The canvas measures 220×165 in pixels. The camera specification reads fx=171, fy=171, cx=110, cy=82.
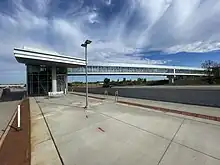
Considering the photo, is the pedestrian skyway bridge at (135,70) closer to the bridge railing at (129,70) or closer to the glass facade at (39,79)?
the bridge railing at (129,70)

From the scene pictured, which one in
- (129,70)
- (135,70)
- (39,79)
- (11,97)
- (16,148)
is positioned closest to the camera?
(16,148)

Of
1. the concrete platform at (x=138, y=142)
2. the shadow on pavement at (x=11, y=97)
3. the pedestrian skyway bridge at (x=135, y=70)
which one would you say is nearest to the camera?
the concrete platform at (x=138, y=142)

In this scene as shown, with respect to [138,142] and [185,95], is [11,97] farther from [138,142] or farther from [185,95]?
[138,142]

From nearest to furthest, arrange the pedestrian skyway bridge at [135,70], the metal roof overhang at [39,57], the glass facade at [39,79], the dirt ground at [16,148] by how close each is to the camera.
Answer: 1. the dirt ground at [16,148]
2. the metal roof overhang at [39,57]
3. the glass facade at [39,79]
4. the pedestrian skyway bridge at [135,70]

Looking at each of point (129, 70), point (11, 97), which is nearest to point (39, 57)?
point (11, 97)

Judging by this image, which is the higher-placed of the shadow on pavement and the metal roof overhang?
the metal roof overhang

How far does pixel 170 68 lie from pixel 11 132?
93821 millimetres

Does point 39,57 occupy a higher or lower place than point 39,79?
higher

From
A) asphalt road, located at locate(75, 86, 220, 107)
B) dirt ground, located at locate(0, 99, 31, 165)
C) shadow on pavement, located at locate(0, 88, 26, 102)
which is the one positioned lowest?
shadow on pavement, located at locate(0, 88, 26, 102)

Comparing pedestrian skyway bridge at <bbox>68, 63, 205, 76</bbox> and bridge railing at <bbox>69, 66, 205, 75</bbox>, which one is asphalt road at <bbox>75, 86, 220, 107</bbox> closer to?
pedestrian skyway bridge at <bbox>68, 63, 205, 76</bbox>

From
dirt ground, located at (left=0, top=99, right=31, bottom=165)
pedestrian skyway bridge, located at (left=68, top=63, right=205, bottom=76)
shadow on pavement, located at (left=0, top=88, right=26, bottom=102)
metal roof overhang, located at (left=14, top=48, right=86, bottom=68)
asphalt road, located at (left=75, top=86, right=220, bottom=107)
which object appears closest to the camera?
dirt ground, located at (left=0, top=99, right=31, bottom=165)

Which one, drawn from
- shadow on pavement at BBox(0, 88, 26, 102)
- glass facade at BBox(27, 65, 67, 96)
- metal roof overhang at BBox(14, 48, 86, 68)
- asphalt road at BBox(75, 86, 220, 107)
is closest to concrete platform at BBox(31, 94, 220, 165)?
Result: asphalt road at BBox(75, 86, 220, 107)

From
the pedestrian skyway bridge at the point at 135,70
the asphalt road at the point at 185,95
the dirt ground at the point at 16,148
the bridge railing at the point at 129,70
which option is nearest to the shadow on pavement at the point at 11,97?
the asphalt road at the point at 185,95

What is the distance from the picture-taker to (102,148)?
5336 millimetres
